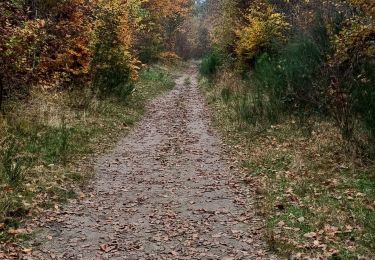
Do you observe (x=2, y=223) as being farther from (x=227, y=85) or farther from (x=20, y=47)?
(x=227, y=85)

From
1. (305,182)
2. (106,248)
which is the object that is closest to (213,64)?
(305,182)

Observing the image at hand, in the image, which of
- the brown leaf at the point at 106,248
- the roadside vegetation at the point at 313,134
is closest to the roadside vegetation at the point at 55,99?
the brown leaf at the point at 106,248

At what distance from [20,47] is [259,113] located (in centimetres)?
685

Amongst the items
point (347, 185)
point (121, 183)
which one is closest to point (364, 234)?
point (347, 185)

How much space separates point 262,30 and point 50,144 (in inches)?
432

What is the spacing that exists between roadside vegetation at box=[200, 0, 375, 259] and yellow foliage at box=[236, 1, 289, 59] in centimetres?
7

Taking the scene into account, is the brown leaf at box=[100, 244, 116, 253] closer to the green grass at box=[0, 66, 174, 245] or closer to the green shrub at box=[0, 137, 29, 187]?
the green grass at box=[0, 66, 174, 245]

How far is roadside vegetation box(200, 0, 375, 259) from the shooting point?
6318mm

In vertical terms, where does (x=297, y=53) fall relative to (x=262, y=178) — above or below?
above

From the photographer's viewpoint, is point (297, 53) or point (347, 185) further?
point (297, 53)

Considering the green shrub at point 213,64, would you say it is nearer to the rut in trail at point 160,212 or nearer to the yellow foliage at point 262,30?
the yellow foliage at point 262,30

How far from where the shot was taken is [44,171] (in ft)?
27.7

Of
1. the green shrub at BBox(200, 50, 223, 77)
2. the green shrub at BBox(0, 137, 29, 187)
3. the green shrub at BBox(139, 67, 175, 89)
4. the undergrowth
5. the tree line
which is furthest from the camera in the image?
the green shrub at BBox(139, 67, 175, 89)

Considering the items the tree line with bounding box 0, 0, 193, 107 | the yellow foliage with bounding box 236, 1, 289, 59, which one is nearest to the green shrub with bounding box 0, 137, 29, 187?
the tree line with bounding box 0, 0, 193, 107
